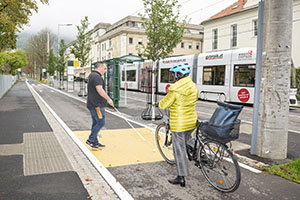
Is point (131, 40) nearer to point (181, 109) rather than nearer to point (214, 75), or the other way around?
point (214, 75)

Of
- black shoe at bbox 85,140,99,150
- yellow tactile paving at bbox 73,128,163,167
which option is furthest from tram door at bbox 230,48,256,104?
black shoe at bbox 85,140,99,150

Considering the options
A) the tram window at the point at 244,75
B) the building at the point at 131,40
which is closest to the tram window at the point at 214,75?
the tram window at the point at 244,75

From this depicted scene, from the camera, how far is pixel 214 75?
17969mm

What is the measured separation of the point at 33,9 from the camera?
1299cm

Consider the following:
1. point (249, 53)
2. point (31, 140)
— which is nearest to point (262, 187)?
point (31, 140)

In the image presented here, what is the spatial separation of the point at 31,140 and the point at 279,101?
5672 millimetres

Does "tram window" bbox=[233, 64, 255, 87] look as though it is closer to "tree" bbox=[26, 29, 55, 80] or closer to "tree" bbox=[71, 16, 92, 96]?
"tree" bbox=[71, 16, 92, 96]

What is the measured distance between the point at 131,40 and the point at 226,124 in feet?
178

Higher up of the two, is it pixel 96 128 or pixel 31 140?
pixel 96 128

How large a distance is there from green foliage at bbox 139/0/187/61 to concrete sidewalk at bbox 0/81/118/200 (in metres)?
5.83

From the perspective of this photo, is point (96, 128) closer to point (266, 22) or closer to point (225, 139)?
point (225, 139)

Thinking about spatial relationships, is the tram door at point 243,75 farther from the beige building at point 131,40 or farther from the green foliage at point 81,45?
the beige building at point 131,40

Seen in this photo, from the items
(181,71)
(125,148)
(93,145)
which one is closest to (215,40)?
(125,148)

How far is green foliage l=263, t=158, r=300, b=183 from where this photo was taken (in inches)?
171
